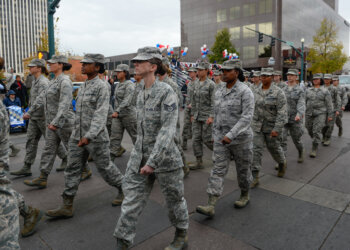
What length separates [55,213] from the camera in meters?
3.55

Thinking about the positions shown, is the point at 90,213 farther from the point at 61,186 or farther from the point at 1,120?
the point at 1,120

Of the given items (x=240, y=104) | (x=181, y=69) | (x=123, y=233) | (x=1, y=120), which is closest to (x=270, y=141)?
(x=240, y=104)

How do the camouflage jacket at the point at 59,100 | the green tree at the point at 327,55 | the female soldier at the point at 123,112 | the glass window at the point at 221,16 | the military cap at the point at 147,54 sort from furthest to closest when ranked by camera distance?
the glass window at the point at 221,16, the green tree at the point at 327,55, the female soldier at the point at 123,112, the camouflage jacket at the point at 59,100, the military cap at the point at 147,54

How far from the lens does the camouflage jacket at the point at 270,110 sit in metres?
4.81

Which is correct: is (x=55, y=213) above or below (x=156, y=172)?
below

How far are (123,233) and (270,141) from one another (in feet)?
11.0

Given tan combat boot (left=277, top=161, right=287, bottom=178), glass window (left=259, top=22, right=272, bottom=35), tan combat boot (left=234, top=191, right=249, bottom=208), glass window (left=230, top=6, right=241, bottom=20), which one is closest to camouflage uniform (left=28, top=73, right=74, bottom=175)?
tan combat boot (left=234, top=191, right=249, bottom=208)

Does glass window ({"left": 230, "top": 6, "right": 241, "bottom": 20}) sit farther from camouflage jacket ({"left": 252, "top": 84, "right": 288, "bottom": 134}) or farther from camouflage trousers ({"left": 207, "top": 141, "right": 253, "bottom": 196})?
camouflage trousers ({"left": 207, "top": 141, "right": 253, "bottom": 196})

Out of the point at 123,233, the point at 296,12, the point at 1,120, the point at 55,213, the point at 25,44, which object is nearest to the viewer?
the point at 1,120

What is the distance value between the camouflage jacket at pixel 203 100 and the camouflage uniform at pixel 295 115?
179 cm

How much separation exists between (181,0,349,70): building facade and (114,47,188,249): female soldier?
40611 mm

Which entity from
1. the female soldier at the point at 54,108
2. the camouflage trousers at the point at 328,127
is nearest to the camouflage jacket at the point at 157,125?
the female soldier at the point at 54,108

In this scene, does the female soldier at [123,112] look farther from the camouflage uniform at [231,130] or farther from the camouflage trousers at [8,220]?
the camouflage trousers at [8,220]

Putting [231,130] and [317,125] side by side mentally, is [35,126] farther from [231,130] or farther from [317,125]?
[317,125]
